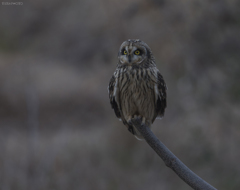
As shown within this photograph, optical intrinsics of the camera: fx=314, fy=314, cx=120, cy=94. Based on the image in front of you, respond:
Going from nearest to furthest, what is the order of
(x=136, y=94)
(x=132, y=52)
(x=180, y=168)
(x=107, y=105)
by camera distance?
(x=180, y=168)
(x=132, y=52)
(x=136, y=94)
(x=107, y=105)

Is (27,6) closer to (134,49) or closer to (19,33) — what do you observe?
(19,33)

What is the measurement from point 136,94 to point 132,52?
0.29 metres

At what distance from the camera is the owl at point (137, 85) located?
200 cm

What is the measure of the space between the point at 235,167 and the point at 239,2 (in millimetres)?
2617

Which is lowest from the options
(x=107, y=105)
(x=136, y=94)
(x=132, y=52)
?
(x=107, y=105)

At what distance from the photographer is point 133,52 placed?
1969 millimetres

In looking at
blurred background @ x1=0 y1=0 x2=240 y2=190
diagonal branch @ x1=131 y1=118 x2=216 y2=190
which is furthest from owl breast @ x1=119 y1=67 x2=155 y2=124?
blurred background @ x1=0 y1=0 x2=240 y2=190

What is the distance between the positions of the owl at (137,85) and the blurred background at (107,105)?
263cm

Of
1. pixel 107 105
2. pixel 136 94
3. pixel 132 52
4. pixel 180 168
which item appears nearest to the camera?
pixel 180 168

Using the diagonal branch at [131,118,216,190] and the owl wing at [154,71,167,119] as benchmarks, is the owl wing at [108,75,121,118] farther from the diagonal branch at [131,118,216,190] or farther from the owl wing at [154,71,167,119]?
the diagonal branch at [131,118,216,190]

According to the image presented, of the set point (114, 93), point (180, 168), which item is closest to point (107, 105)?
point (114, 93)

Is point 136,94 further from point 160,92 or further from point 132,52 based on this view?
point 132,52

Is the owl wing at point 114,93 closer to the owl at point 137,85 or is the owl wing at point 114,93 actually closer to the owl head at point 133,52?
the owl at point 137,85

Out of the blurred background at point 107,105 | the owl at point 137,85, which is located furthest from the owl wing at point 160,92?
the blurred background at point 107,105
